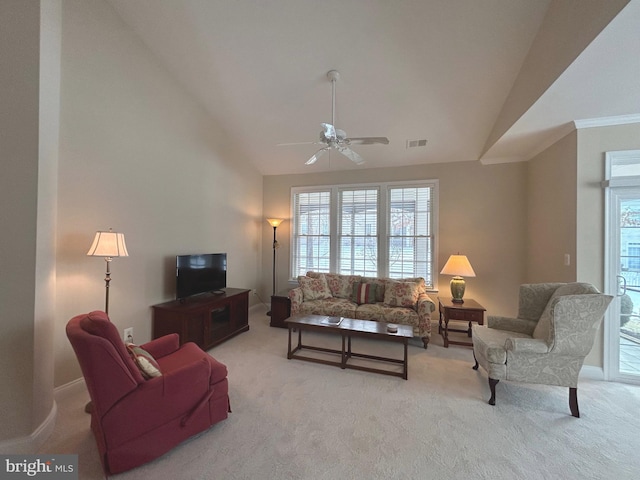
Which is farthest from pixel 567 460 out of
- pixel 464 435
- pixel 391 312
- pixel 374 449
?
pixel 391 312

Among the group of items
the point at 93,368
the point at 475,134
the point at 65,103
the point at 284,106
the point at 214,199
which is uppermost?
the point at 284,106

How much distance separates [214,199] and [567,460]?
15.6ft

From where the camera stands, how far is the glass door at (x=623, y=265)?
272cm

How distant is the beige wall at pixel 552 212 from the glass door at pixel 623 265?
30 cm

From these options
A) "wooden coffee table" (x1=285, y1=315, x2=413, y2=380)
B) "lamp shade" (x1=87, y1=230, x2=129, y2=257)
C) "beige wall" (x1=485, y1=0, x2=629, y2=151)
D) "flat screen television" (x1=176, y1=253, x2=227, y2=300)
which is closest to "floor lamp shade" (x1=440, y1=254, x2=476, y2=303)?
"wooden coffee table" (x1=285, y1=315, x2=413, y2=380)

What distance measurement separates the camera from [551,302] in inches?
94.0

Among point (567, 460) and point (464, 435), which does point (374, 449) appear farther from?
point (567, 460)

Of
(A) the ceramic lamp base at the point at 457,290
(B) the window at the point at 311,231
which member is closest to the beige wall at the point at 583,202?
(A) the ceramic lamp base at the point at 457,290

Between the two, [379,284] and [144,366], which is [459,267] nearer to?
[379,284]

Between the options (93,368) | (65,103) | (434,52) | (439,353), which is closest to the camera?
(93,368)

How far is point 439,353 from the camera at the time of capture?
3.52 metres

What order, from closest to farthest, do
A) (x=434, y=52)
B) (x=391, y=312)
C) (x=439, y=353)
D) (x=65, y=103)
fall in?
(x=65, y=103) < (x=434, y=52) < (x=439, y=353) < (x=391, y=312)
